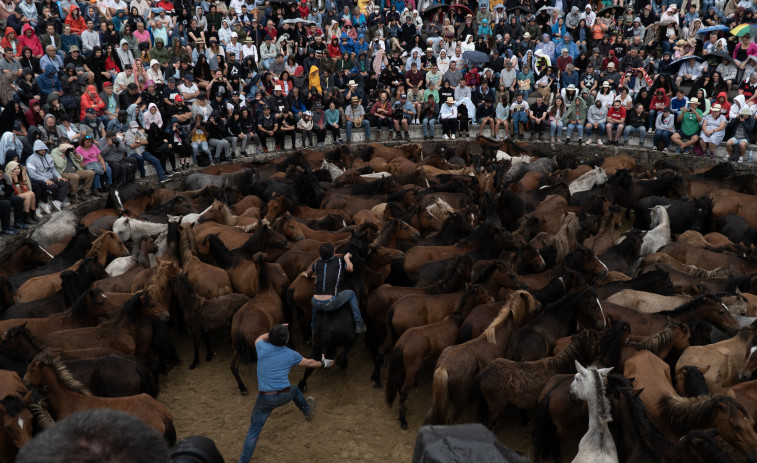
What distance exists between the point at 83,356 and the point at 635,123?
51.6 feet

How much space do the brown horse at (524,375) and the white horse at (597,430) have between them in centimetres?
93

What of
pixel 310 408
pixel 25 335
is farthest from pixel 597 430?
pixel 25 335

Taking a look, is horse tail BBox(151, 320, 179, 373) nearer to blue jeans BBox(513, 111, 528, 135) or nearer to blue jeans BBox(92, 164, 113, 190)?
blue jeans BBox(92, 164, 113, 190)

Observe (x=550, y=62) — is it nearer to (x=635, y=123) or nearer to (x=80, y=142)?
(x=635, y=123)

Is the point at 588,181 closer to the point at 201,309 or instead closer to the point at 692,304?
the point at 692,304

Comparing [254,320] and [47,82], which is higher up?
[47,82]

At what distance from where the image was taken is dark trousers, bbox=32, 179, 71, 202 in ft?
39.8

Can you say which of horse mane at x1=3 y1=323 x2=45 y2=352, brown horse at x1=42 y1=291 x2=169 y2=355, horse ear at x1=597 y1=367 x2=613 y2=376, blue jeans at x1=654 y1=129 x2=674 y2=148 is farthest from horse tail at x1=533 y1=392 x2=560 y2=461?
blue jeans at x1=654 y1=129 x2=674 y2=148

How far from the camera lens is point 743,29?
19609 mm

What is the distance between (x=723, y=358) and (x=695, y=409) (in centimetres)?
141

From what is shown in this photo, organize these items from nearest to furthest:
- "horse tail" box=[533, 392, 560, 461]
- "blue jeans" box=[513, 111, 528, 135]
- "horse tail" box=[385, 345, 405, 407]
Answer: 1. "horse tail" box=[533, 392, 560, 461]
2. "horse tail" box=[385, 345, 405, 407]
3. "blue jeans" box=[513, 111, 528, 135]

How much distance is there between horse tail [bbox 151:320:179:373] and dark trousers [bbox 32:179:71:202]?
5.85m

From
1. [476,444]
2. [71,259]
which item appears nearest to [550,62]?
[71,259]

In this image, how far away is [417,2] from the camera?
24719 mm
